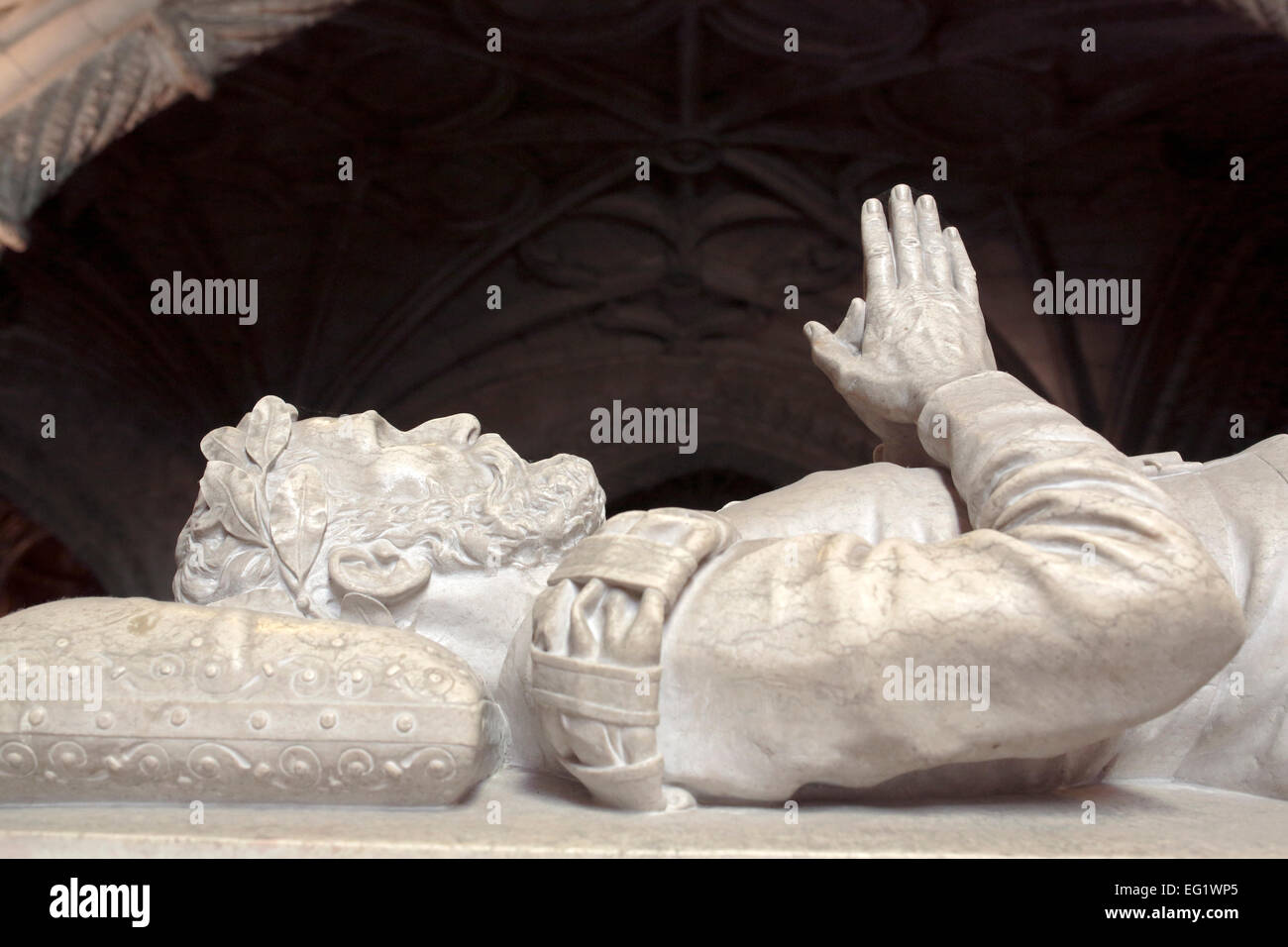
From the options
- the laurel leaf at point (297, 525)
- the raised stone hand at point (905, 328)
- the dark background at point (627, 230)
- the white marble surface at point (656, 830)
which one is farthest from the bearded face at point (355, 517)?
the dark background at point (627, 230)

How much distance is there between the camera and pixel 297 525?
5.93ft

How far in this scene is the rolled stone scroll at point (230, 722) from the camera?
155 centimetres

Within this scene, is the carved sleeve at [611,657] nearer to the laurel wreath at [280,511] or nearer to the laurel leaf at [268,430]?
the laurel wreath at [280,511]

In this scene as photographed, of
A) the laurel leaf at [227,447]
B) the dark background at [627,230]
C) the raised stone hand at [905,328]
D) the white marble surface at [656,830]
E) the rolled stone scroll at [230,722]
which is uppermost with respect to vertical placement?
the dark background at [627,230]

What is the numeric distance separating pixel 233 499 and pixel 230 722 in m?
0.39

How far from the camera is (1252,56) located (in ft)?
24.3

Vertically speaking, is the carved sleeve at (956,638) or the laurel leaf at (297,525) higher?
the laurel leaf at (297,525)

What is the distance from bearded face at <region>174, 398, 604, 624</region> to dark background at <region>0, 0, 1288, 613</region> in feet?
20.3

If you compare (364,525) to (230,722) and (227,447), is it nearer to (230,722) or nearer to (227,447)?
(227,447)

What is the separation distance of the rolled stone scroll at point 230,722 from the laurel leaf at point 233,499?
253mm

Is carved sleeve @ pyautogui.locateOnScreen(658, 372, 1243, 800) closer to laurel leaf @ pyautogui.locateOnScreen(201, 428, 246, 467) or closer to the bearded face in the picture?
the bearded face

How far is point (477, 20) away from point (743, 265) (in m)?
3.05

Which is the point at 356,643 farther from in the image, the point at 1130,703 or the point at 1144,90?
the point at 1144,90

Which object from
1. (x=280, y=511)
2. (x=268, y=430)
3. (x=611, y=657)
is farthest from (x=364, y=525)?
(x=611, y=657)
